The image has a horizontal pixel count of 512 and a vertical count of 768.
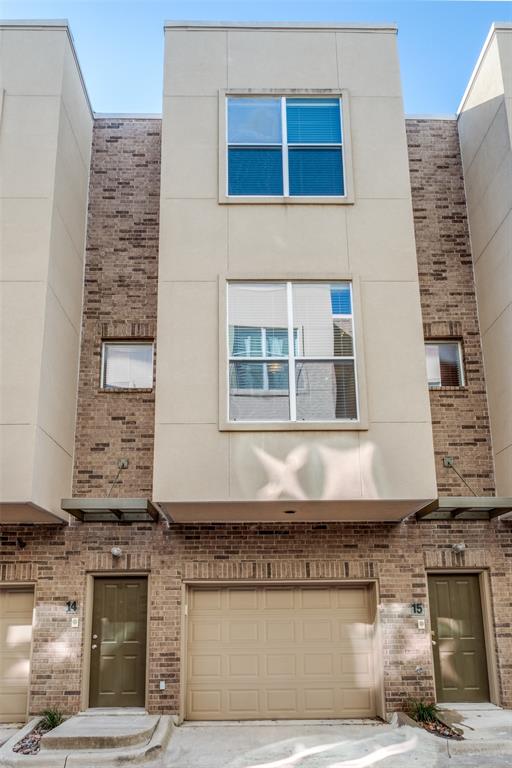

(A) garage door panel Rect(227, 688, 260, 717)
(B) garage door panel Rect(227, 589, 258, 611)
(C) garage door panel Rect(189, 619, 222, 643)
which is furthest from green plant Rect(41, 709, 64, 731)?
(B) garage door panel Rect(227, 589, 258, 611)

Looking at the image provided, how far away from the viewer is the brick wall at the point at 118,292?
891 centimetres

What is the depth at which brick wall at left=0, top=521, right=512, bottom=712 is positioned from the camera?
823 cm

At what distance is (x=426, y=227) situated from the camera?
32.8 feet

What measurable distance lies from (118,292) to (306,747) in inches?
257

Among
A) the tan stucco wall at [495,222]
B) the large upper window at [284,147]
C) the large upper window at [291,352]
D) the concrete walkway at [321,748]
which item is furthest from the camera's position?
the large upper window at [284,147]

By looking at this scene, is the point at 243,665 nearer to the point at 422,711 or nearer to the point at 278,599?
the point at 278,599

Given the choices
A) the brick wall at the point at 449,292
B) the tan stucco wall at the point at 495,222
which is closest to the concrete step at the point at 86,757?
the brick wall at the point at 449,292

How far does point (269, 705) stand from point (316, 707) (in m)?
0.62

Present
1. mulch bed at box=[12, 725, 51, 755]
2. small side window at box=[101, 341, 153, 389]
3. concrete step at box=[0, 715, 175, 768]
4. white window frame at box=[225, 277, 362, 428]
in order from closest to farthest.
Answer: concrete step at box=[0, 715, 175, 768] < mulch bed at box=[12, 725, 51, 755] < white window frame at box=[225, 277, 362, 428] < small side window at box=[101, 341, 153, 389]

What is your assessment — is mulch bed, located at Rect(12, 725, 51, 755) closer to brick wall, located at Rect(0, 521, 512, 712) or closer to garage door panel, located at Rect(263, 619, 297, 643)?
brick wall, located at Rect(0, 521, 512, 712)

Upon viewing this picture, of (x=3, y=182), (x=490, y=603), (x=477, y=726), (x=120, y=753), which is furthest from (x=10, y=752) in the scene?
(x=3, y=182)

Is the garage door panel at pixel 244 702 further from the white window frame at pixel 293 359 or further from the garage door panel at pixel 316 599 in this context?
the white window frame at pixel 293 359

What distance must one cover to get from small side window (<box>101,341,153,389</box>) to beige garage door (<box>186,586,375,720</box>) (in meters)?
3.06

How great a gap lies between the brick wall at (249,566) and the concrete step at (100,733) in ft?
1.86
